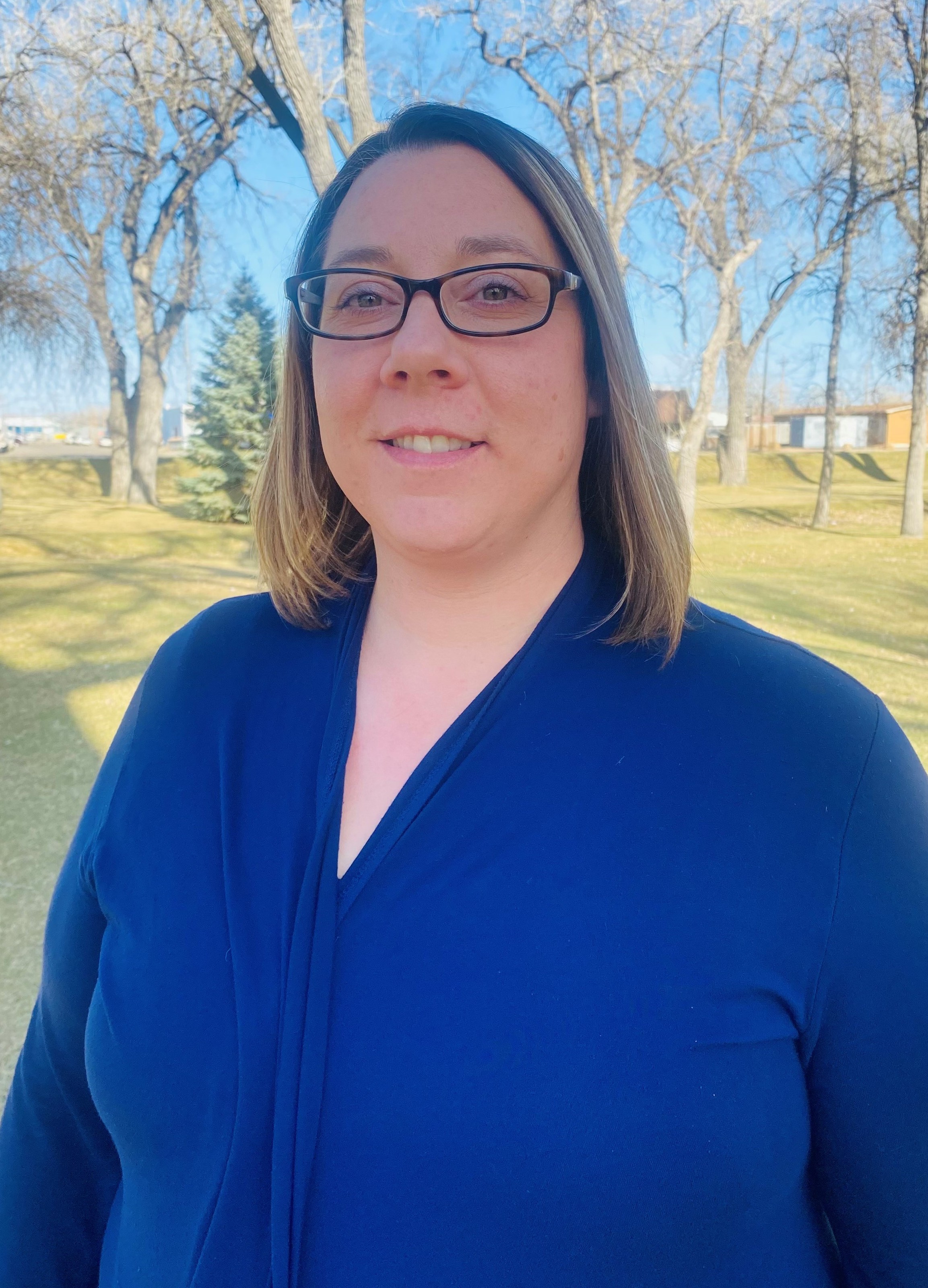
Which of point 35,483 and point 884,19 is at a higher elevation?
point 884,19

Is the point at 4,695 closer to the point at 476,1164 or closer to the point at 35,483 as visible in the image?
the point at 476,1164

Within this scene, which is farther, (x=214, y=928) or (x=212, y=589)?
(x=212, y=589)

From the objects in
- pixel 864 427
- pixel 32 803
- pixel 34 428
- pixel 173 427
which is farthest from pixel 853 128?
pixel 34 428

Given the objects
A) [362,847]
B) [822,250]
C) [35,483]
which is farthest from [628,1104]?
[35,483]

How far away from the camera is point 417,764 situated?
3.77 ft

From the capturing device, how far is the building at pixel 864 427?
57188mm

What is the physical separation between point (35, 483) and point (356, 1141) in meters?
30.6

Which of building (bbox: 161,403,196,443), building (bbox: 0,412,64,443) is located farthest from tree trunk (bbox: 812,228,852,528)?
building (bbox: 0,412,64,443)

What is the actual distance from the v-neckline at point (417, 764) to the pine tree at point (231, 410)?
57.2ft

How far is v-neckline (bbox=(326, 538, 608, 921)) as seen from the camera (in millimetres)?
1032

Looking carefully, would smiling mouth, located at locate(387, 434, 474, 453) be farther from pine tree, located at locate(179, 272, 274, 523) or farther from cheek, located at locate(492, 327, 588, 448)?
pine tree, located at locate(179, 272, 274, 523)

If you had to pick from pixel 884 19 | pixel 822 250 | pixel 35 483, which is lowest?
pixel 35 483

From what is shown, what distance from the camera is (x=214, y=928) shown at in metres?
1.05

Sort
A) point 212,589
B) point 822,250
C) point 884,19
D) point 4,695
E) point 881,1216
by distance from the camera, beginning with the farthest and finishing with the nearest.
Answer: point 822,250, point 884,19, point 212,589, point 4,695, point 881,1216
